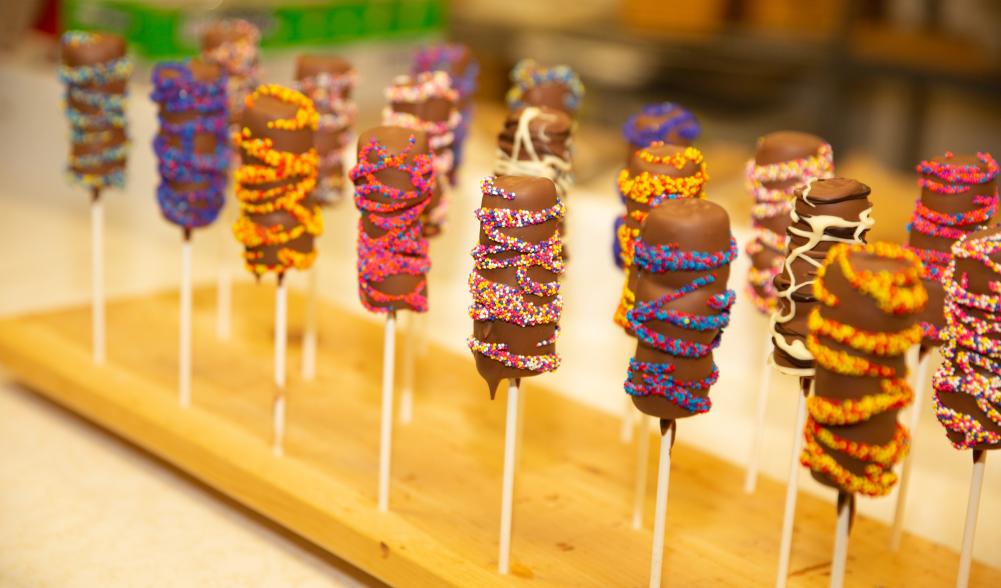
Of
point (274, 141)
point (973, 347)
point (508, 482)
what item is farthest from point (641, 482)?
point (274, 141)

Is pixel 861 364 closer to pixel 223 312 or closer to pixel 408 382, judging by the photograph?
pixel 408 382

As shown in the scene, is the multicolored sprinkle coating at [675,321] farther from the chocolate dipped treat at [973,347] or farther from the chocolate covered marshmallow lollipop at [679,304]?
the chocolate dipped treat at [973,347]

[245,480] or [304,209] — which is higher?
[304,209]

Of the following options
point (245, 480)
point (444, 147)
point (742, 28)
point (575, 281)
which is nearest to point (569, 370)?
point (575, 281)

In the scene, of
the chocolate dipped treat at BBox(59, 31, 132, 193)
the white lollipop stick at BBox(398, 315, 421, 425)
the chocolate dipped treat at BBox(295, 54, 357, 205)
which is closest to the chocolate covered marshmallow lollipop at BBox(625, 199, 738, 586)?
the white lollipop stick at BBox(398, 315, 421, 425)

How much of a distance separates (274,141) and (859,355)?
79 cm

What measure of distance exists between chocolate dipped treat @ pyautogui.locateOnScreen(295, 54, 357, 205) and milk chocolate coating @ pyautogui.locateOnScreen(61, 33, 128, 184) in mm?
268

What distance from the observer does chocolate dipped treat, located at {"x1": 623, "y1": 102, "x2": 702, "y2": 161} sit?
166 centimetres

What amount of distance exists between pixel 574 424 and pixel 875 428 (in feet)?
2.61

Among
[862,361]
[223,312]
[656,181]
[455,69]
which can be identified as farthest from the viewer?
[223,312]

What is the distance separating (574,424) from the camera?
189cm

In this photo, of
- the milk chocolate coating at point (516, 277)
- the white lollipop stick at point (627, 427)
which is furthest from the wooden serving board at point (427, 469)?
the milk chocolate coating at point (516, 277)

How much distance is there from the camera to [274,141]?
1565 millimetres

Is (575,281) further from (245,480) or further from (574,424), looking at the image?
(245,480)
